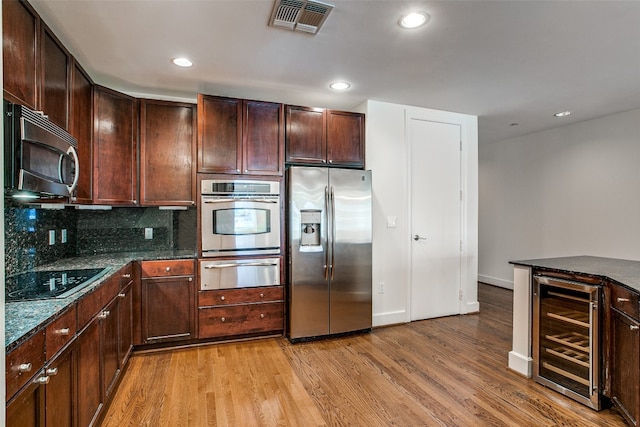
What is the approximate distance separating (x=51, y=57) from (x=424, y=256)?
3.94 m

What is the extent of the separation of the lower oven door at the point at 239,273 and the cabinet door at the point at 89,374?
125 cm

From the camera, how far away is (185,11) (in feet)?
6.81

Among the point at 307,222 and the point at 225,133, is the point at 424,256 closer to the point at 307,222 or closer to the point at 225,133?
the point at 307,222

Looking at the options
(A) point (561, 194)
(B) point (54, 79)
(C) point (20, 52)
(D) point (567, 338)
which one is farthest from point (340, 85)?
(A) point (561, 194)

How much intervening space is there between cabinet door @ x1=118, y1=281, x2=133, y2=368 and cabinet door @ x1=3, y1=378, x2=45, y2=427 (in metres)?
1.27

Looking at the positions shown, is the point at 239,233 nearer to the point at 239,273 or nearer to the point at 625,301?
the point at 239,273

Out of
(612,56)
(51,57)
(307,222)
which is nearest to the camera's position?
(51,57)

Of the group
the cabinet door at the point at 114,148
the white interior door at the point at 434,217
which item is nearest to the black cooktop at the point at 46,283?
the cabinet door at the point at 114,148

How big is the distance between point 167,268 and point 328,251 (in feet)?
5.12

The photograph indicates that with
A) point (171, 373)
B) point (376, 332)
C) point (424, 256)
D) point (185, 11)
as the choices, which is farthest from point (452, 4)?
point (171, 373)

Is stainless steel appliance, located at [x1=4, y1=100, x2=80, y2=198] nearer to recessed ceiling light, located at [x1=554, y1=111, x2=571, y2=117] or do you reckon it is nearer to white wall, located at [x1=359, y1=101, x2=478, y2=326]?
white wall, located at [x1=359, y1=101, x2=478, y2=326]

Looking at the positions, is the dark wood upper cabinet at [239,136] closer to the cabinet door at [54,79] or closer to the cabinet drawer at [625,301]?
the cabinet door at [54,79]

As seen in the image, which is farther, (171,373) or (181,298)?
(181,298)

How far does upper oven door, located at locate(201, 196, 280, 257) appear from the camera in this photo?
10.5 ft
